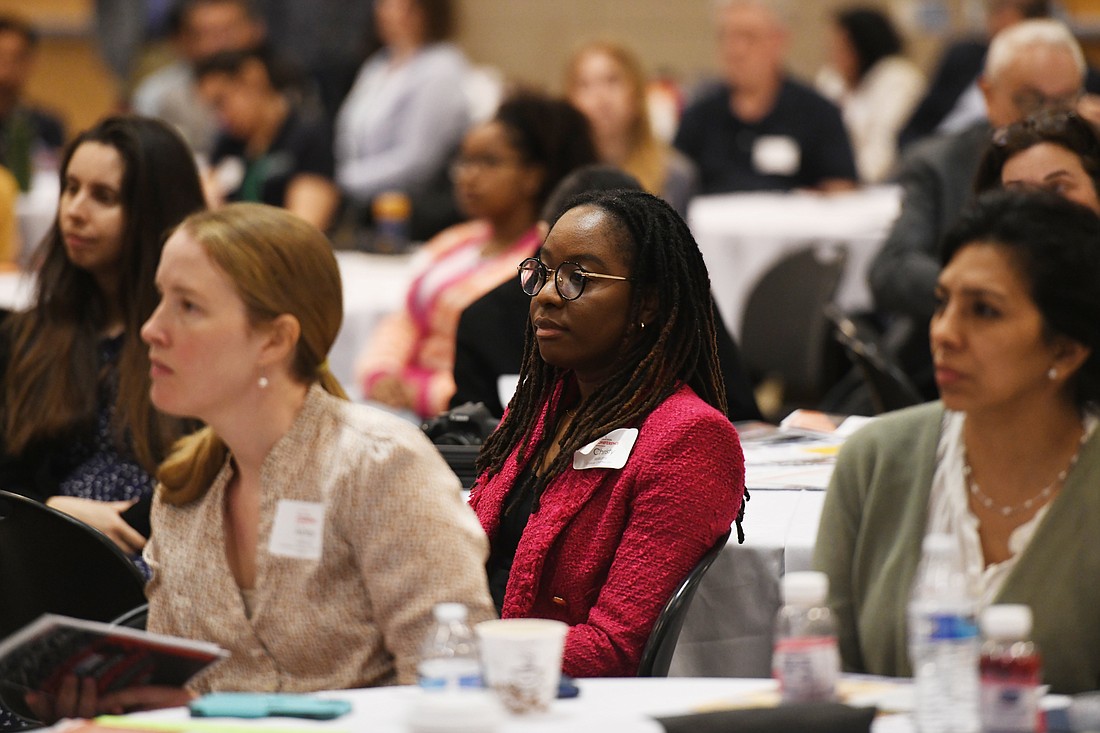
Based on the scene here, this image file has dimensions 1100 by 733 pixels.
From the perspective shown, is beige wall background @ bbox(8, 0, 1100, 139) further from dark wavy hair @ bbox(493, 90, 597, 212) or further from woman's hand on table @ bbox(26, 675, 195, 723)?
woman's hand on table @ bbox(26, 675, 195, 723)

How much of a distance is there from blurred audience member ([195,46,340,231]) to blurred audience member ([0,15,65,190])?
859mm

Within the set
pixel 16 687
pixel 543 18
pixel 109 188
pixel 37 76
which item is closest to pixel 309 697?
pixel 16 687

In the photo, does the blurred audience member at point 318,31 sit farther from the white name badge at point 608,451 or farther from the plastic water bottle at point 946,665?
the plastic water bottle at point 946,665

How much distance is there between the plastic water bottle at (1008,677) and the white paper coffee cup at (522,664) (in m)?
0.46

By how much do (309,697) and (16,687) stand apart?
0.46m

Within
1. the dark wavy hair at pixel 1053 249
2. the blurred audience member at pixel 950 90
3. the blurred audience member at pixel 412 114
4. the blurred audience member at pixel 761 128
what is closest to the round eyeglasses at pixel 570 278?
the dark wavy hair at pixel 1053 249

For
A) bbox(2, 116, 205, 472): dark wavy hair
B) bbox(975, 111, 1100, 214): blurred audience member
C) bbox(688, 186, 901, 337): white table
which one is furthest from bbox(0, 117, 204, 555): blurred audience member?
bbox(688, 186, 901, 337): white table

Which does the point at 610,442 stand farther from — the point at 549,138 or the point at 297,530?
the point at 549,138

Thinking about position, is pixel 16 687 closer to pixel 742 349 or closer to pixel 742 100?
pixel 742 349

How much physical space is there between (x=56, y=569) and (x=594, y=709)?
1.12 meters

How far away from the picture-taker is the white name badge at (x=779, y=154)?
7852 mm

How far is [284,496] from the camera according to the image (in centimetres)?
224

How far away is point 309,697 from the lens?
6.23ft

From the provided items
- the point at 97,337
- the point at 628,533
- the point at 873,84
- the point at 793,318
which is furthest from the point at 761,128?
the point at 628,533
